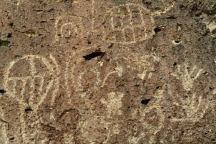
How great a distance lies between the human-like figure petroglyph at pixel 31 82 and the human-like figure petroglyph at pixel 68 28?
14 centimetres

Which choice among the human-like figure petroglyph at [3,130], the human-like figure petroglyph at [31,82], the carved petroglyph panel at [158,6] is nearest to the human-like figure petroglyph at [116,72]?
the human-like figure petroglyph at [31,82]

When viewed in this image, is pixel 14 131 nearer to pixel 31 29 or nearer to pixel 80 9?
pixel 31 29

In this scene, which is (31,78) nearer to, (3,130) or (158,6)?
(3,130)

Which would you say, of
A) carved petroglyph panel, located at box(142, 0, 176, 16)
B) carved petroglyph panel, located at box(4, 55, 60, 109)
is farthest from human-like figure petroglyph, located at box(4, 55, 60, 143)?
carved petroglyph panel, located at box(142, 0, 176, 16)

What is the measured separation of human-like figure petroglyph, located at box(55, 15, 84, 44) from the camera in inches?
131

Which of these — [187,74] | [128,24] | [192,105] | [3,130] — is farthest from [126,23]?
[3,130]

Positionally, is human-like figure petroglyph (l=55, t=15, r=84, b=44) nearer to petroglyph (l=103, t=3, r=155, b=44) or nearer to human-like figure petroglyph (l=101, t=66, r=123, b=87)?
petroglyph (l=103, t=3, r=155, b=44)

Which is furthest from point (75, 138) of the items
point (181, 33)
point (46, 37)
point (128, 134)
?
point (181, 33)

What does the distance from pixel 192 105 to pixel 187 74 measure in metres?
0.20

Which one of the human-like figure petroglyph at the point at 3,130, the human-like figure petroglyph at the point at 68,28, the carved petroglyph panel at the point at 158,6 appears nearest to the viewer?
the human-like figure petroglyph at the point at 3,130

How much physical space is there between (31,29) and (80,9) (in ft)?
1.10

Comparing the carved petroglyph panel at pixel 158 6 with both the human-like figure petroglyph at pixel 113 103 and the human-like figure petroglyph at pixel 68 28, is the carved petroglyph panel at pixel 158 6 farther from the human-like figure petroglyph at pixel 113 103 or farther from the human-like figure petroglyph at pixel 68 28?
the human-like figure petroglyph at pixel 113 103

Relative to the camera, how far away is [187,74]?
133 inches

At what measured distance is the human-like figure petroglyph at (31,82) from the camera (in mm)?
3242
